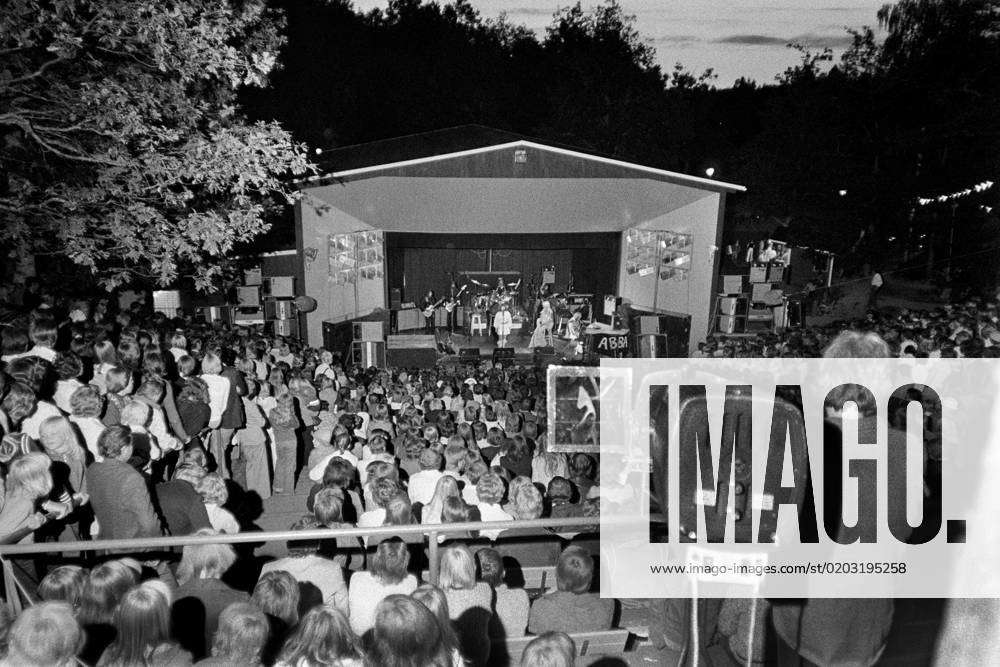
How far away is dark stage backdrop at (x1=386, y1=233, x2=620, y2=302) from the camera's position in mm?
20812

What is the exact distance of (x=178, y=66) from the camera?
28.3 ft

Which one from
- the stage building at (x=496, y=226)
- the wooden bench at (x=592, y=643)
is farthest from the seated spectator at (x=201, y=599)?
the stage building at (x=496, y=226)

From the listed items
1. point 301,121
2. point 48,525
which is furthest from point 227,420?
point 301,121

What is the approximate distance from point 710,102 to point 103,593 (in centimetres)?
5423

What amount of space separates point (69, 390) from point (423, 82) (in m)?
41.6

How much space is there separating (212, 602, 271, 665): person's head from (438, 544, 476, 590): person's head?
92 centimetres

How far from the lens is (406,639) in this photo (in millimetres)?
2732

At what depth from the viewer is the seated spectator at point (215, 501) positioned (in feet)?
14.9

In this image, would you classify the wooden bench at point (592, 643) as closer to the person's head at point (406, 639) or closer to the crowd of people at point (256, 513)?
the crowd of people at point (256, 513)

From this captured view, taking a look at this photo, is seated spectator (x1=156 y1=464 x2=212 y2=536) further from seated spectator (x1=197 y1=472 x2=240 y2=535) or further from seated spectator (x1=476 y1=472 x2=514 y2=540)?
seated spectator (x1=476 y1=472 x2=514 y2=540)

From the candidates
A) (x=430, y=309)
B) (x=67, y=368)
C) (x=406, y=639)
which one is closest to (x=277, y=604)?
(x=406, y=639)

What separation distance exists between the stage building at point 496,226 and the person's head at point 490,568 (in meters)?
11.1

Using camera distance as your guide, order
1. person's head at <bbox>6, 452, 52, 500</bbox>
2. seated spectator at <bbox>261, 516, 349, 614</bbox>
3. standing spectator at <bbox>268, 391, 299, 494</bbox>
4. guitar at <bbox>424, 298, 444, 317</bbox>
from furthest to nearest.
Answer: guitar at <bbox>424, 298, 444, 317</bbox> → standing spectator at <bbox>268, 391, 299, 494</bbox> → person's head at <bbox>6, 452, 52, 500</bbox> → seated spectator at <bbox>261, 516, 349, 614</bbox>

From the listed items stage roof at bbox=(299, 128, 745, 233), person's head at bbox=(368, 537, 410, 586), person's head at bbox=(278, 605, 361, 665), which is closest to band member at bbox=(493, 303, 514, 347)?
stage roof at bbox=(299, 128, 745, 233)
